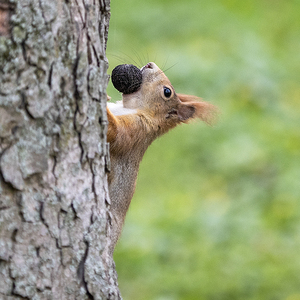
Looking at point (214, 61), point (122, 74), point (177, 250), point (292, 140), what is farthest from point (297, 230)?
point (214, 61)

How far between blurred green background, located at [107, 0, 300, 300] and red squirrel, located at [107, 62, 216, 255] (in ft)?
1.66

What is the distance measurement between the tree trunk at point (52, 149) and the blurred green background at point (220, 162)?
181cm

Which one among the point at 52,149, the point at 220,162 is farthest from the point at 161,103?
the point at 220,162

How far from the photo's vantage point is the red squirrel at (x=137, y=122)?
2.71m

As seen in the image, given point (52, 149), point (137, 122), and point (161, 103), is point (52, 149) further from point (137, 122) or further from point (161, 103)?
point (161, 103)

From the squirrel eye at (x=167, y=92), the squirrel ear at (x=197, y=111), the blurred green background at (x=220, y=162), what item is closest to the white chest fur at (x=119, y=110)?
the squirrel eye at (x=167, y=92)

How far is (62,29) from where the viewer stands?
5.61 ft

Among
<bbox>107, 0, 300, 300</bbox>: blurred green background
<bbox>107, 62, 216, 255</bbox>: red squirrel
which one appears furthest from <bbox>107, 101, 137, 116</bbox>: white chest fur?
<bbox>107, 0, 300, 300</bbox>: blurred green background

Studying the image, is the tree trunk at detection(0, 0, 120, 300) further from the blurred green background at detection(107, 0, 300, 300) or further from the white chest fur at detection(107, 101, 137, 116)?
the blurred green background at detection(107, 0, 300, 300)

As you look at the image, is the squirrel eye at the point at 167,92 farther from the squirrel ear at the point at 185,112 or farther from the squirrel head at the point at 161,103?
the squirrel ear at the point at 185,112

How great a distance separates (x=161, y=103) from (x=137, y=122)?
0.33m

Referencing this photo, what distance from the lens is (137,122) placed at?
296 centimetres

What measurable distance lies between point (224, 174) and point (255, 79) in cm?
179

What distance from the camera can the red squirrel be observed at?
2.71 metres
